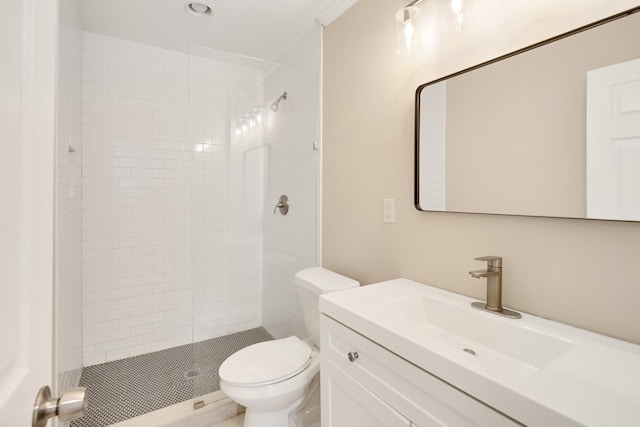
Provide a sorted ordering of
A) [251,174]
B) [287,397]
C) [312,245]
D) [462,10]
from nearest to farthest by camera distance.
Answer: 1. [462,10]
2. [287,397]
3. [312,245]
4. [251,174]

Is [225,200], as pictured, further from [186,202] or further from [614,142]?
[614,142]

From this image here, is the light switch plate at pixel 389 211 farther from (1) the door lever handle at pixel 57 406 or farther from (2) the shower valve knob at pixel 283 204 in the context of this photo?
→ (1) the door lever handle at pixel 57 406

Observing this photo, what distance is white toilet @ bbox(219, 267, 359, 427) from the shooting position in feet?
4.75

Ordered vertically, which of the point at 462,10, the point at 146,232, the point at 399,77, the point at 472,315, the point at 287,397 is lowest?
the point at 287,397

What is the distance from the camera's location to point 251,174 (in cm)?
250

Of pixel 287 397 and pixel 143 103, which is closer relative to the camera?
pixel 287 397

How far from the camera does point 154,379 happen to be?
2.17 m

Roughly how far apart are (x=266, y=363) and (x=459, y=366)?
1119 millimetres

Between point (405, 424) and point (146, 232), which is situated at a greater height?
point (146, 232)

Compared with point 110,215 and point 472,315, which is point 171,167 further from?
point 472,315

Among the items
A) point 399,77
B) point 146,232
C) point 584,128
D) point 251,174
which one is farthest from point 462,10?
point 146,232

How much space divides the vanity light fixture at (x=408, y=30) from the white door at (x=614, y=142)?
717 mm

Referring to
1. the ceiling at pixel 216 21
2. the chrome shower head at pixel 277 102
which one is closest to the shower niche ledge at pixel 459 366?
the chrome shower head at pixel 277 102

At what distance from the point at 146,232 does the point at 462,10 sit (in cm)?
257
